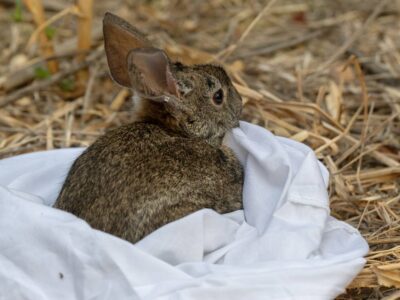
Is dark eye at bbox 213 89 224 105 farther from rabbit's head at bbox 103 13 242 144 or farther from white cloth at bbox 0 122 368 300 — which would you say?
white cloth at bbox 0 122 368 300

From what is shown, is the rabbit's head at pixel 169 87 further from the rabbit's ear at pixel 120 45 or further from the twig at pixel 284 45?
the twig at pixel 284 45

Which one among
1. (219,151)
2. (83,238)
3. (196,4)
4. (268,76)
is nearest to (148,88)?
(219,151)

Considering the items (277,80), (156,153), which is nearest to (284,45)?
(277,80)

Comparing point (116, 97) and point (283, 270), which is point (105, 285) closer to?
point (283, 270)

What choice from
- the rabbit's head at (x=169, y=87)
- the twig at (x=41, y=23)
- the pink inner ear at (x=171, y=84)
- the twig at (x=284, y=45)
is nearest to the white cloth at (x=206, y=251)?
the rabbit's head at (x=169, y=87)

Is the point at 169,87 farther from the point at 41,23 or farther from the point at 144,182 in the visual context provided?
the point at 41,23

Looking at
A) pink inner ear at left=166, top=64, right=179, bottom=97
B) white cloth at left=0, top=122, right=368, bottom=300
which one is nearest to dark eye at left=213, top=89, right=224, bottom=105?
pink inner ear at left=166, top=64, right=179, bottom=97

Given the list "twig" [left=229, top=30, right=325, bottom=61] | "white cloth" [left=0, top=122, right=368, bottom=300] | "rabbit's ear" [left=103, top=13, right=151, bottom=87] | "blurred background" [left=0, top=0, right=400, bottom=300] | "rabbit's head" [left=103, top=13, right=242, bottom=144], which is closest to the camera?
"white cloth" [left=0, top=122, right=368, bottom=300]
